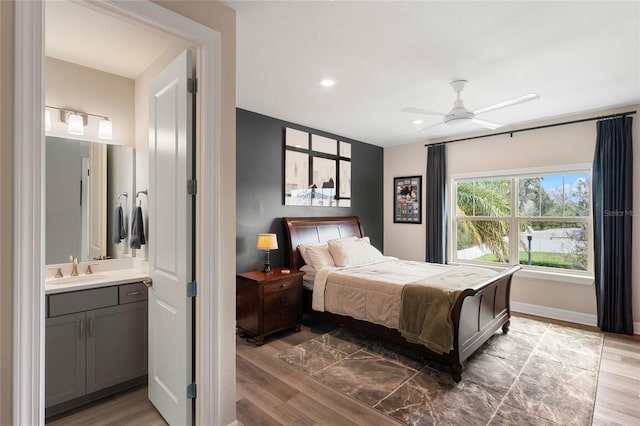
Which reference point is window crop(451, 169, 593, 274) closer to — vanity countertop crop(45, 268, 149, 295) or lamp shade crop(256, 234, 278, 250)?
lamp shade crop(256, 234, 278, 250)

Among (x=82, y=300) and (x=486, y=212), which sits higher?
(x=486, y=212)

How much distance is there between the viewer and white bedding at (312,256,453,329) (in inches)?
124

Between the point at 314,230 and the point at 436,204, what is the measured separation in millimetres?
2164

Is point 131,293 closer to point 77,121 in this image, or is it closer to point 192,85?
point 77,121

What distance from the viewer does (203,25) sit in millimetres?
1802

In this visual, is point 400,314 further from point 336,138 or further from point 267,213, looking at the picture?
point 336,138

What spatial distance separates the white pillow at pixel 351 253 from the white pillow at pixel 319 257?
87mm

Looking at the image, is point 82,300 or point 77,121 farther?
point 77,121

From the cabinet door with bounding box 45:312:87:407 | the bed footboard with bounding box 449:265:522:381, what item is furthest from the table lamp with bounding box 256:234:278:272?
the bed footboard with bounding box 449:265:522:381

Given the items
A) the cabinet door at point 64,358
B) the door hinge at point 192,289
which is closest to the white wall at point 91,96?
the cabinet door at point 64,358

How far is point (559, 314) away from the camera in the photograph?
4211mm

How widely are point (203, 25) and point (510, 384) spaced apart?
3.44m

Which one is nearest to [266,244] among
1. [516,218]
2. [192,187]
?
[192,187]

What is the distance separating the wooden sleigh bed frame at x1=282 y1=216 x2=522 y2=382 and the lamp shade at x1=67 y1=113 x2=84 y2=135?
2.40 m
